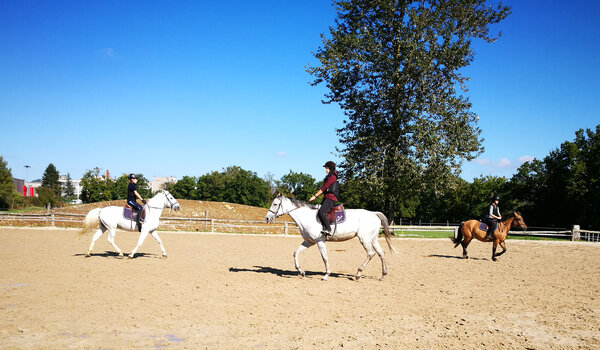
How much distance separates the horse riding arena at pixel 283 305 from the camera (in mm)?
6102

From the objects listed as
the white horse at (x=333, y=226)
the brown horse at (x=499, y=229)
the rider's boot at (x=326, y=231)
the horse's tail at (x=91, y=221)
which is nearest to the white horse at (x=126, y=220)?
the horse's tail at (x=91, y=221)

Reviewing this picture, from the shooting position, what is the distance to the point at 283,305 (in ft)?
26.9

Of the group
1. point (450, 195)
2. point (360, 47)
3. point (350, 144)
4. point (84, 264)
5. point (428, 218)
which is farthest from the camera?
point (428, 218)

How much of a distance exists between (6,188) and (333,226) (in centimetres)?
8066

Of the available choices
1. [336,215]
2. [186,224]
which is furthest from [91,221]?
[186,224]

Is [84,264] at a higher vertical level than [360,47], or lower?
lower

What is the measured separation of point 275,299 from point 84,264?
7.71 meters

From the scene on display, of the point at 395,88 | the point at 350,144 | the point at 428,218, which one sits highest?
the point at 395,88

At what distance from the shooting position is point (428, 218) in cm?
7531

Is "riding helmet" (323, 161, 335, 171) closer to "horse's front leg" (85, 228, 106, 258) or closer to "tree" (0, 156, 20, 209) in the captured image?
"horse's front leg" (85, 228, 106, 258)

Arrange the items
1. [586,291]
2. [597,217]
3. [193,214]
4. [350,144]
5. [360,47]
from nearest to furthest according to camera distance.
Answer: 1. [586,291]
2. [360,47]
3. [350,144]
4. [193,214]
5. [597,217]

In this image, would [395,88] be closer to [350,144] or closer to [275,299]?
[350,144]

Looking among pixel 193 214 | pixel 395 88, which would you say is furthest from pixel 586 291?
pixel 193 214

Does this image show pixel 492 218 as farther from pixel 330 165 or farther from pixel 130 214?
pixel 130 214
